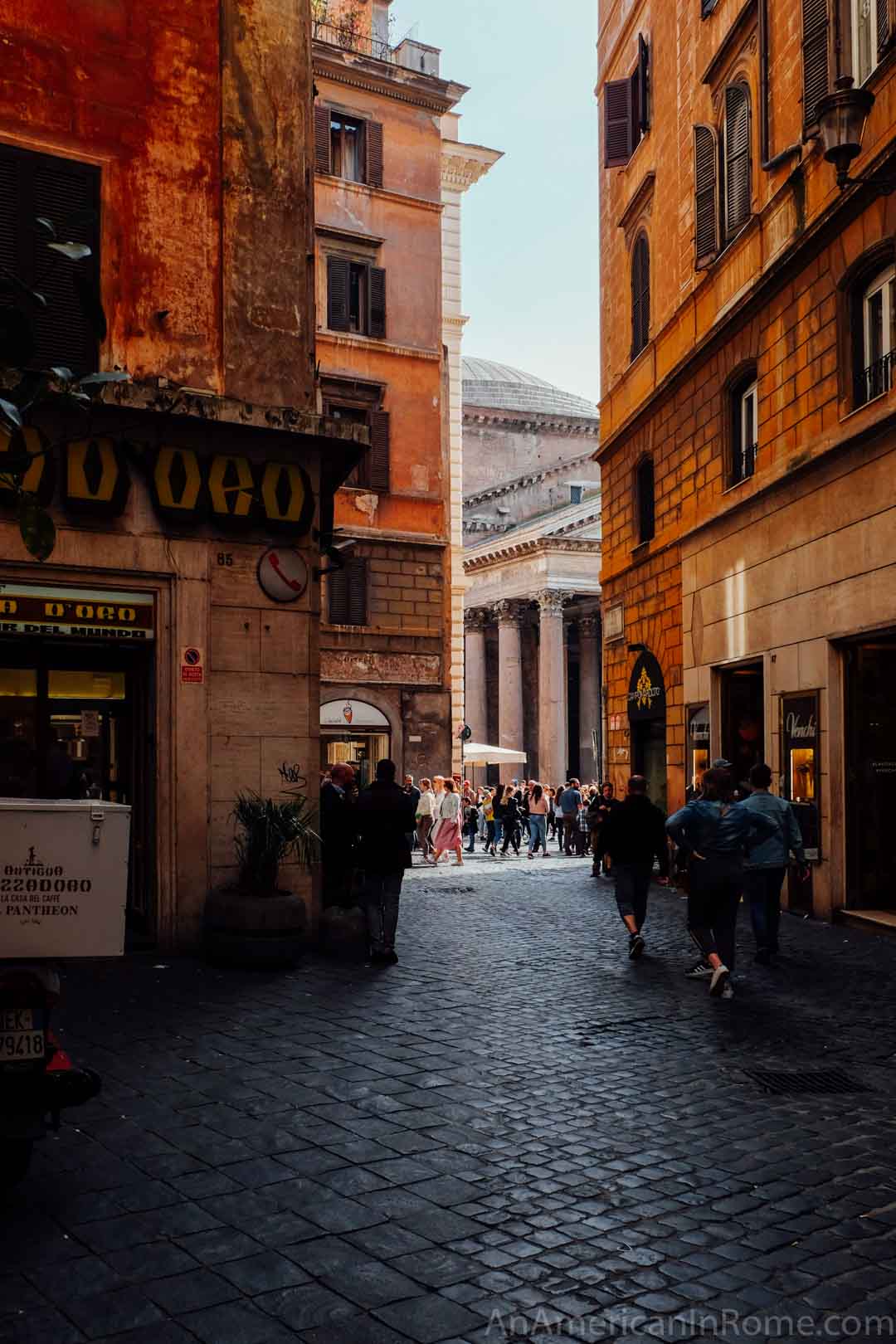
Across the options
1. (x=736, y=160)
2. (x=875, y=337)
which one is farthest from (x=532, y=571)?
(x=875, y=337)

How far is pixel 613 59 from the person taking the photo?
23.3 meters

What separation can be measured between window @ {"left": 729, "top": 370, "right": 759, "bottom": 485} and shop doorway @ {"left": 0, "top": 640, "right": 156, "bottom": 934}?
8.85 meters

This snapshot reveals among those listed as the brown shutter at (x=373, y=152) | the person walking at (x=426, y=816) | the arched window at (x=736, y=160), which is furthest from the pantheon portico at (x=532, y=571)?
the arched window at (x=736, y=160)

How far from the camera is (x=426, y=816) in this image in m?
25.1

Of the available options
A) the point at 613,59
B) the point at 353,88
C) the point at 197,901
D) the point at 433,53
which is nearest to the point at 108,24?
the point at 197,901

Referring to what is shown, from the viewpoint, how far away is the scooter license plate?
181 inches

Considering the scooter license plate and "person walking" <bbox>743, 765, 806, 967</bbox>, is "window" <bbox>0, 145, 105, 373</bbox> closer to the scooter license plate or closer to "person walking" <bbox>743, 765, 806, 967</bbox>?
"person walking" <bbox>743, 765, 806, 967</bbox>

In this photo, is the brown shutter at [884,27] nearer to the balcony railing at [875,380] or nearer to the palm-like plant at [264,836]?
the balcony railing at [875,380]

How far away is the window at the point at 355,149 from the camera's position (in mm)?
28297

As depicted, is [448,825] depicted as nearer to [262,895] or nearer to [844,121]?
[262,895]

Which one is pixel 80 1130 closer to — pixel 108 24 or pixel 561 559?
pixel 108 24

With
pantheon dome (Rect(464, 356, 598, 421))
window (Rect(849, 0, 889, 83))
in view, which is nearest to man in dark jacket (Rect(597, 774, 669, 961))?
window (Rect(849, 0, 889, 83))

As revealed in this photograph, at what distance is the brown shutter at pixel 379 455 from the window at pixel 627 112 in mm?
7385

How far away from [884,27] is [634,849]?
853 centimetres
